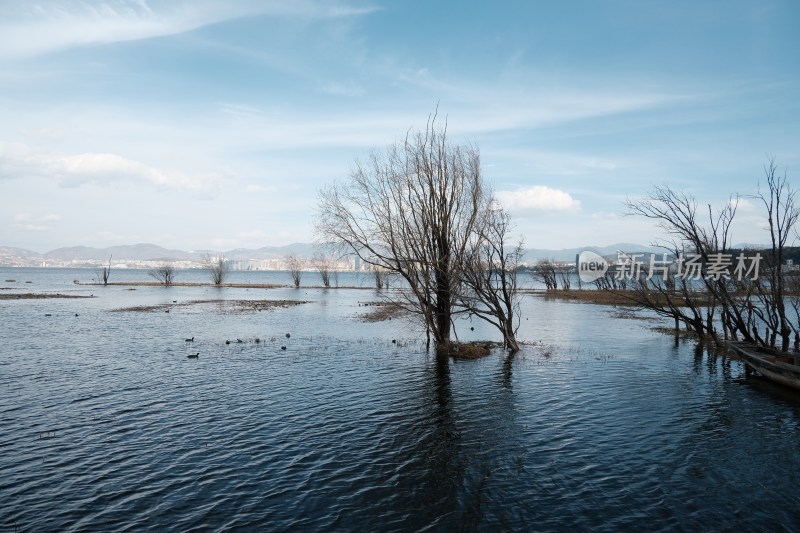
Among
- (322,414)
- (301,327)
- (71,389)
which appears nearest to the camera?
(322,414)

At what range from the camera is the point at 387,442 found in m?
14.9

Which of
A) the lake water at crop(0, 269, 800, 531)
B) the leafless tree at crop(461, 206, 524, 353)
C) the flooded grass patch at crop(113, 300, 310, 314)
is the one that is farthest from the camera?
the flooded grass patch at crop(113, 300, 310, 314)

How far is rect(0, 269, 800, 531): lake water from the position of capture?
34.4 feet

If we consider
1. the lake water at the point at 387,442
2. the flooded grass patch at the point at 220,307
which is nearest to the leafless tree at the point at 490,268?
the lake water at the point at 387,442

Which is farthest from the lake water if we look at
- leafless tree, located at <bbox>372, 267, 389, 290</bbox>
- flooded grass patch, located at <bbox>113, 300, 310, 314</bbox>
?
flooded grass patch, located at <bbox>113, 300, 310, 314</bbox>

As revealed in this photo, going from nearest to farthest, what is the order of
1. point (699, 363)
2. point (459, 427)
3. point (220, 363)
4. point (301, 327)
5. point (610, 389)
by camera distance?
point (459, 427) → point (610, 389) → point (220, 363) → point (699, 363) → point (301, 327)

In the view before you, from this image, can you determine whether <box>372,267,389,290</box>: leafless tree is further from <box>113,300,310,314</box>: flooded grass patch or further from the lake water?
<box>113,300,310,314</box>: flooded grass patch

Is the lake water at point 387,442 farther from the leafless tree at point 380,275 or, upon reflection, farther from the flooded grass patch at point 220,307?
the flooded grass patch at point 220,307

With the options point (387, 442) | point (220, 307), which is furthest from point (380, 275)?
point (387, 442)

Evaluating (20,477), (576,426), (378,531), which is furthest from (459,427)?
(20,477)

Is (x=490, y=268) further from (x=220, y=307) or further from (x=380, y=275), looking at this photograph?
(x=380, y=275)

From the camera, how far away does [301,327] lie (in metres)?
43.6

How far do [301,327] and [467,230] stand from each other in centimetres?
1987

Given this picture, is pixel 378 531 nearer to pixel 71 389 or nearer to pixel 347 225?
pixel 71 389
